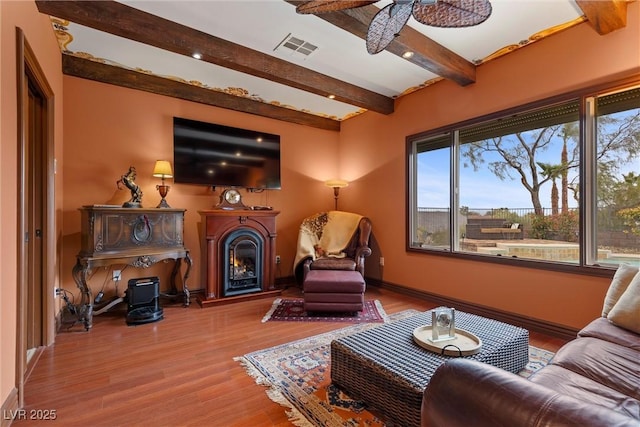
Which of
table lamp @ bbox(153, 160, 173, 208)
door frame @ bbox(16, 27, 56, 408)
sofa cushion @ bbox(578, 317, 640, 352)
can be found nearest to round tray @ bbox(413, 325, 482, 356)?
sofa cushion @ bbox(578, 317, 640, 352)

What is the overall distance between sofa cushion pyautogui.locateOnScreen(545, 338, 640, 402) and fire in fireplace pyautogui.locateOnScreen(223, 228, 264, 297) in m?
3.17

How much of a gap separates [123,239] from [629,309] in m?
3.98

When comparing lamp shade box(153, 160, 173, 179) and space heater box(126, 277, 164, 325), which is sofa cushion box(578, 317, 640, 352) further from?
lamp shade box(153, 160, 173, 179)

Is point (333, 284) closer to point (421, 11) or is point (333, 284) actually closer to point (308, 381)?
point (308, 381)

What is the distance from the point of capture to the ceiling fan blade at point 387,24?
5.64 ft

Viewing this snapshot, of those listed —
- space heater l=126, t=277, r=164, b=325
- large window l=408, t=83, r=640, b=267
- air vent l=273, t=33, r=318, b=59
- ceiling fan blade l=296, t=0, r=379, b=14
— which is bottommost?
space heater l=126, t=277, r=164, b=325

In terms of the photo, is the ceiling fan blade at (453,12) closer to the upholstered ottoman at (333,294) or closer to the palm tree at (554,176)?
the palm tree at (554,176)

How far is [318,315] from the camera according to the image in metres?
3.18

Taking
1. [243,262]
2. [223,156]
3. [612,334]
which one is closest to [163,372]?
[243,262]

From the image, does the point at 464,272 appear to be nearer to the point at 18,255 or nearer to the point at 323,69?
the point at 323,69

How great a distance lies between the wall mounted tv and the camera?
3.70 metres

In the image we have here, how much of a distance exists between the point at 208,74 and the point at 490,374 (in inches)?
149

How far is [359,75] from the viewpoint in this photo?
11.5ft

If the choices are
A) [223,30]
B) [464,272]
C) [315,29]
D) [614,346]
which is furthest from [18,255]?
[464,272]
